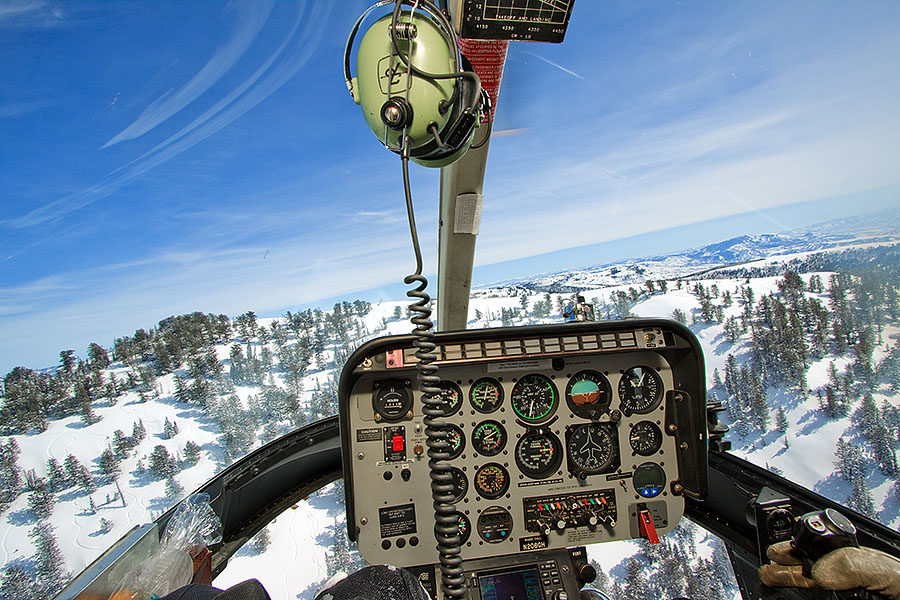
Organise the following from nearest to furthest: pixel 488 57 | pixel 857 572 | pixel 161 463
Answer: pixel 857 572, pixel 488 57, pixel 161 463

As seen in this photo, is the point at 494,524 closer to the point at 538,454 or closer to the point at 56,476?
the point at 538,454

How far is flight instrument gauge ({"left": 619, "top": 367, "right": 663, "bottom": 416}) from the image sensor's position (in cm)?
212

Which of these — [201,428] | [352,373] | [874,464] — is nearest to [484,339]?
[352,373]

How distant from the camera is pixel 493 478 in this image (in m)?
2.05

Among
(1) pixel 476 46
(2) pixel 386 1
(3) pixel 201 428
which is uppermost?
(1) pixel 476 46

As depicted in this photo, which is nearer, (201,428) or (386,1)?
(386,1)

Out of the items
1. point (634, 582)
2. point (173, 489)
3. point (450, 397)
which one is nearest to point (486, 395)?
point (450, 397)

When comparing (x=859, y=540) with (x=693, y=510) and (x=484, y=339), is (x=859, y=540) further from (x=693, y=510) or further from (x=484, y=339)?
(x=484, y=339)

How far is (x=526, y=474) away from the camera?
2.07 meters

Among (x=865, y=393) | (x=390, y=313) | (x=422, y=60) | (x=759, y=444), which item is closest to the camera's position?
(x=422, y=60)

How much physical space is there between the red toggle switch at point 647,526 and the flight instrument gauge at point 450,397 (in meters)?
1.05

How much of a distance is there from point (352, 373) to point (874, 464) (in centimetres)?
240

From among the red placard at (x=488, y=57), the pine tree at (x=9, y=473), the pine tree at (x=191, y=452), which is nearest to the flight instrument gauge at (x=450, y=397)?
the pine tree at (x=191, y=452)

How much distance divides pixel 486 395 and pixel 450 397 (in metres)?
0.18
